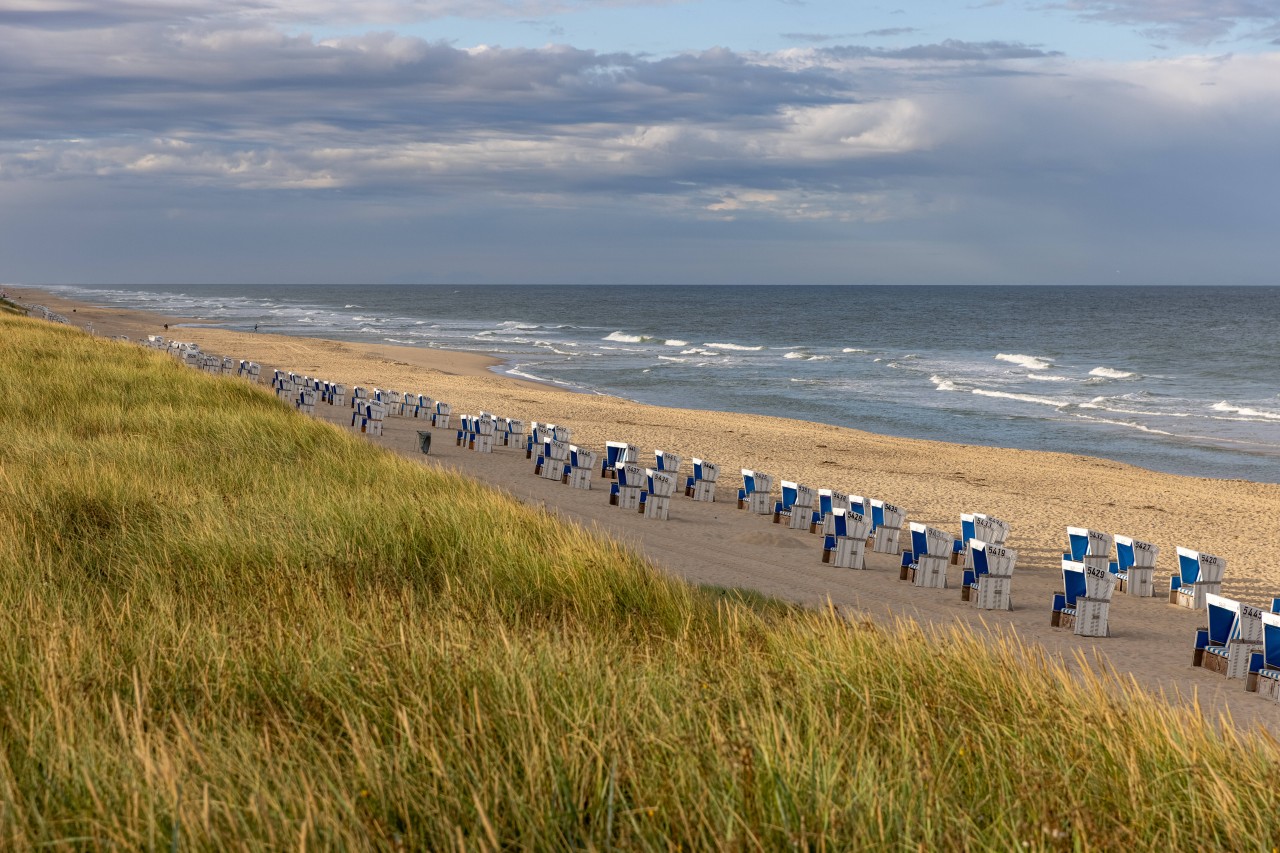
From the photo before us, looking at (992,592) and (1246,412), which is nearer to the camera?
(992,592)

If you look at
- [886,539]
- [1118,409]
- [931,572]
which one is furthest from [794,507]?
[1118,409]

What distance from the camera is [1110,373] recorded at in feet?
151

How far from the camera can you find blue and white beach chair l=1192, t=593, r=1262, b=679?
7.71 meters

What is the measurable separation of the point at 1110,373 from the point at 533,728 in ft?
155

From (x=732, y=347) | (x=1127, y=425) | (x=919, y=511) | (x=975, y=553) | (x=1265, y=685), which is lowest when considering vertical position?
(x=919, y=511)

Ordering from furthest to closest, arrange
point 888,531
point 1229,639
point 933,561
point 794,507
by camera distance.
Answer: point 794,507, point 888,531, point 933,561, point 1229,639

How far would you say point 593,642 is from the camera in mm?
4422

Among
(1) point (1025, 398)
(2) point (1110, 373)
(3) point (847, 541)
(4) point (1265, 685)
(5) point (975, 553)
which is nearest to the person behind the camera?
(4) point (1265, 685)

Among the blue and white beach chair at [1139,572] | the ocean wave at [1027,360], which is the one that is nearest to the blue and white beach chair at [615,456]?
the blue and white beach chair at [1139,572]

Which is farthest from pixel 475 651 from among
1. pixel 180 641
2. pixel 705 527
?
pixel 705 527

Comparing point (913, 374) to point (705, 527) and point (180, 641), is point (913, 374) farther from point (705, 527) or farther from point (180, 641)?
point (180, 641)

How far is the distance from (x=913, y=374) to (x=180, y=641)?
4332 cm

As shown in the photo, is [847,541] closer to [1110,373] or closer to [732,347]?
[1110,373]

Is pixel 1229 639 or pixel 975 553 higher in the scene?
pixel 975 553
